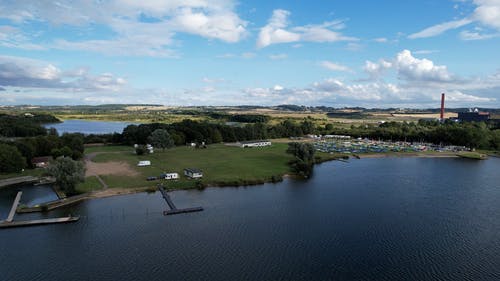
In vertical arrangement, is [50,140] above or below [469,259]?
above

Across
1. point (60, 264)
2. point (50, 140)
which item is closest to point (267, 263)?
point (60, 264)

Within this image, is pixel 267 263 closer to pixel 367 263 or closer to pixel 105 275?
pixel 367 263

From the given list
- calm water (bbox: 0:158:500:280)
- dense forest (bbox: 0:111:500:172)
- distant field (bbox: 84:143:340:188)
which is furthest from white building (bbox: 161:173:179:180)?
dense forest (bbox: 0:111:500:172)

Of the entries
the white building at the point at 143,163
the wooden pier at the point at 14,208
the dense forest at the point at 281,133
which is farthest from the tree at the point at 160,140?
the wooden pier at the point at 14,208

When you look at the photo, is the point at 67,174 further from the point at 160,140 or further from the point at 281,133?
the point at 281,133

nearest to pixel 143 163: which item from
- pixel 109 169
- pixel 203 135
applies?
pixel 109 169

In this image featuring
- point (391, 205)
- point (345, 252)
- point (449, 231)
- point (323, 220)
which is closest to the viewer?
point (345, 252)

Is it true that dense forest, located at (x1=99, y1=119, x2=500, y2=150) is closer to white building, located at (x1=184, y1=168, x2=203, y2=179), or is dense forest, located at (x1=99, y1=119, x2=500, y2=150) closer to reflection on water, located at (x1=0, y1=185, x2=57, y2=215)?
white building, located at (x1=184, y1=168, x2=203, y2=179)
